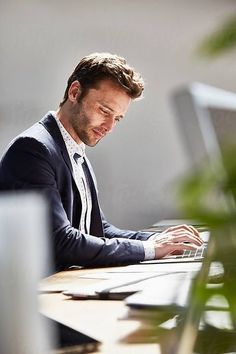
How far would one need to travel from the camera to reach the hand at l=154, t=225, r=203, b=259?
124cm

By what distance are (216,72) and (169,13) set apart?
17.9 inches

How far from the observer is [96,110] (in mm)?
1659

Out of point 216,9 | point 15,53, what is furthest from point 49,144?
point 216,9

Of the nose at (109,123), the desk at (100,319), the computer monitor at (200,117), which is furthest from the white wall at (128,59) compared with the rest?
the computer monitor at (200,117)

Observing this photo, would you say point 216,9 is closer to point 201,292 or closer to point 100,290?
point 100,290

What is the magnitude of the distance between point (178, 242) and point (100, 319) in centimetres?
57

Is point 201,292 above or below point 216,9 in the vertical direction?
below

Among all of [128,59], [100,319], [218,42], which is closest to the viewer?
[218,42]

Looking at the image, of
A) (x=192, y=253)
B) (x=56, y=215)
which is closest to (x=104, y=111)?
(x=56, y=215)

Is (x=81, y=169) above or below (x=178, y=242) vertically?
above

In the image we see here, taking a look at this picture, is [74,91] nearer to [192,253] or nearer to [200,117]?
[192,253]

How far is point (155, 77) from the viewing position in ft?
7.45

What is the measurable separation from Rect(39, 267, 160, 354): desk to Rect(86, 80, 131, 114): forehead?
2.47 feet

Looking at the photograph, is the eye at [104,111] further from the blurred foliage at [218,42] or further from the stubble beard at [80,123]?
the blurred foliage at [218,42]
